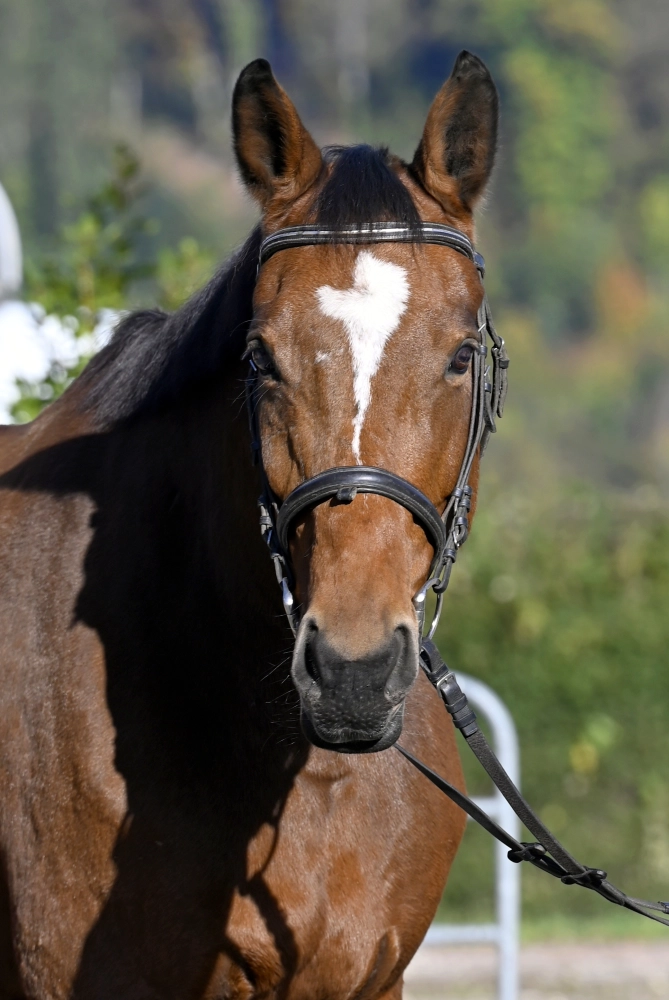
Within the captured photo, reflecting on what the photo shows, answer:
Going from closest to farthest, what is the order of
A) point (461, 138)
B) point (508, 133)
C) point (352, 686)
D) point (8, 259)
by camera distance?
point (352, 686) < point (461, 138) < point (8, 259) < point (508, 133)

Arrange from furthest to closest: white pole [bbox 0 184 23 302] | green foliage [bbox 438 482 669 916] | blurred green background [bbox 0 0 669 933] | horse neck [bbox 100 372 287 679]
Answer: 1. blurred green background [bbox 0 0 669 933]
2. green foliage [bbox 438 482 669 916]
3. white pole [bbox 0 184 23 302]
4. horse neck [bbox 100 372 287 679]

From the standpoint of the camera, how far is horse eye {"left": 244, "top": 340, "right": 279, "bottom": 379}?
8.31 ft

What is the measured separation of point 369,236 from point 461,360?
1.00 ft

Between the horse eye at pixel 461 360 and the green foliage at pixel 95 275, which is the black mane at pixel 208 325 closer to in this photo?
the horse eye at pixel 461 360

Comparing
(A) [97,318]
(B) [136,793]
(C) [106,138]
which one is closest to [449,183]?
(B) [136,793]

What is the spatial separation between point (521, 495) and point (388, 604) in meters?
6.92

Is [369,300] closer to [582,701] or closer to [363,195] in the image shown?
[363,195]

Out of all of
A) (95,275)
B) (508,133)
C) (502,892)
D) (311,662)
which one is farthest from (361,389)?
(508,133)

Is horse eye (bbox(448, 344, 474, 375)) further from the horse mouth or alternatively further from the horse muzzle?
the horse mouth

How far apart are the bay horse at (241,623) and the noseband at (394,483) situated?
1.0 inches

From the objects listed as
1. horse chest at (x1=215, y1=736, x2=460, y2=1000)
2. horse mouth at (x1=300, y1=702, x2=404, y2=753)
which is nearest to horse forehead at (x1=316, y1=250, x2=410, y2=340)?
horse mouth at (x1=300, y1=702, x2=404, y2=753)

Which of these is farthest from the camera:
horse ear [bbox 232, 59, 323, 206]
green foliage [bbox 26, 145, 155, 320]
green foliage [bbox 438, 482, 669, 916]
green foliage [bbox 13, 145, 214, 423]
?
green foliage [bbox 438, 482, 669, 916]

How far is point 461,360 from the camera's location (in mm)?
2576

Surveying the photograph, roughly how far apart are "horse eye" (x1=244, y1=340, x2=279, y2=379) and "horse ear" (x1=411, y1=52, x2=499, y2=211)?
0.54 meters
